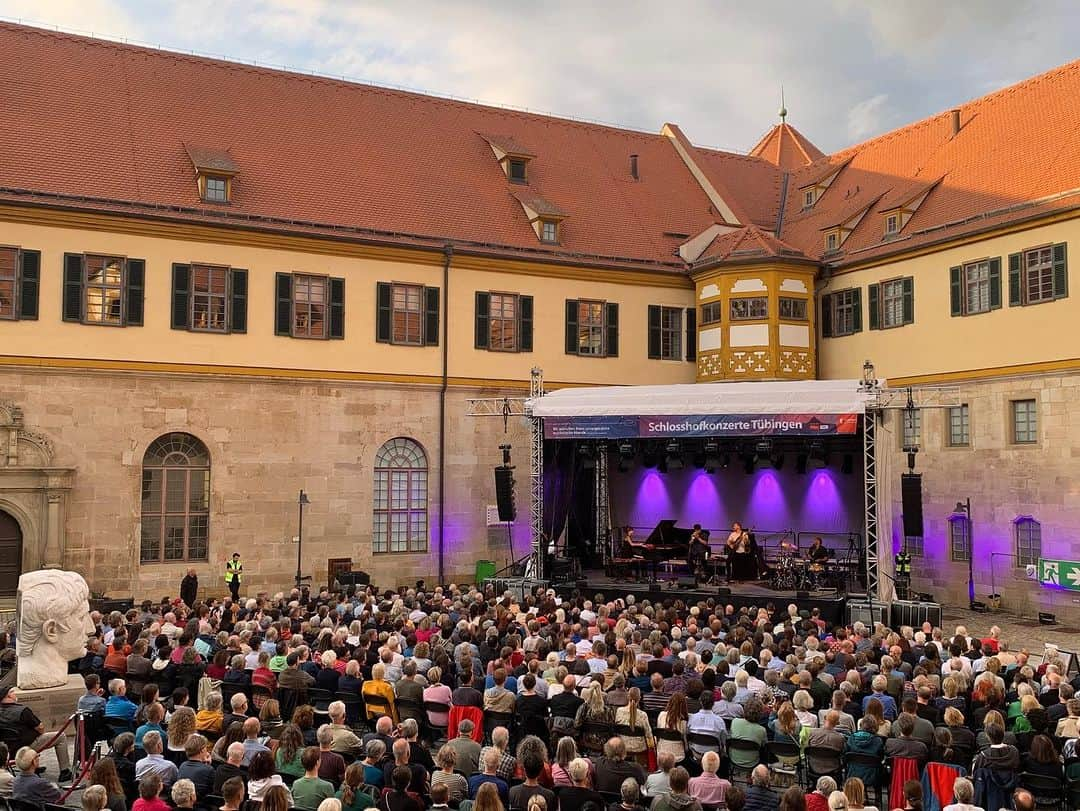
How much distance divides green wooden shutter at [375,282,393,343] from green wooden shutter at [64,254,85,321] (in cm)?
717

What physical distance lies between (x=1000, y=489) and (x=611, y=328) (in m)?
11.3

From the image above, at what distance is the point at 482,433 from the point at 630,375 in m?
4.81

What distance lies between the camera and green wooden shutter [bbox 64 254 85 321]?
24.0 metres

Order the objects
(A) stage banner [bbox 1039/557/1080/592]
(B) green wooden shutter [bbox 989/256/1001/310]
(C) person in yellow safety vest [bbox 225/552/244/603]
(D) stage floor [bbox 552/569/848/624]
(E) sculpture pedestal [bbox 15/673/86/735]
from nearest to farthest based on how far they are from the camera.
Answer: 1. (E) sculpture pedestal [bbox 15/673/86/735]
2. (D) stage floor [bbox 552/569/848/624]
3. (A) stage banner [bbox 1039/557/1080/592]
4. (C) person in yellow safety vest [bbox 225/552/244/603]
5. (B) green wooden shutter [bbox 989/256/1001/310]

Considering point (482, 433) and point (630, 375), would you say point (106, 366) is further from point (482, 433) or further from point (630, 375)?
point (630, 375)

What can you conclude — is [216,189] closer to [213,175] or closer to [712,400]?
[213,175]

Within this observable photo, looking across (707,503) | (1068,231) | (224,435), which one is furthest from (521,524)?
(1068,231)

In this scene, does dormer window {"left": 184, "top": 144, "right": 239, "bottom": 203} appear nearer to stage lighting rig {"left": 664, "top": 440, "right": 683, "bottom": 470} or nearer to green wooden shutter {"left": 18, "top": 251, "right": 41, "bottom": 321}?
green wooden shutter {"left": 18, "top": 251, "right": 41, "bottom": 321}

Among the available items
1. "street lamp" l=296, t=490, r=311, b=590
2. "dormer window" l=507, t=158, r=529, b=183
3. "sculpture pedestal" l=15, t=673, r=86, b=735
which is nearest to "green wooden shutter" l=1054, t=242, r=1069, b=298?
"dormer window" l=507, t=158, r=529, b=183

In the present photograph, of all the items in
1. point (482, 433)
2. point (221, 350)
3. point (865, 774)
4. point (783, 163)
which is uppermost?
point (783, 163)

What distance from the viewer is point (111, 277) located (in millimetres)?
24656

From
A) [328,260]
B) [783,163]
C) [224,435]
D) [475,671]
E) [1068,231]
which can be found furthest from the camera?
[783,163]

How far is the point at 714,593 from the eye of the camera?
23.3 m

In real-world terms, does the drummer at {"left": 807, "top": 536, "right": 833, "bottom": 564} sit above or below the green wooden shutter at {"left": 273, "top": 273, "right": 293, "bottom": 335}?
below
